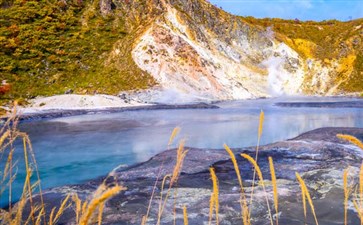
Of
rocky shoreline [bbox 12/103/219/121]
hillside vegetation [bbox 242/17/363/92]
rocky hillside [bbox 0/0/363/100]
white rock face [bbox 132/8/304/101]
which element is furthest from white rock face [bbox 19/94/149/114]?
hillside vegetation [bbox 242/17/363/92]

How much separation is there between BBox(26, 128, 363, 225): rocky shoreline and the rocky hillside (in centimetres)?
3262

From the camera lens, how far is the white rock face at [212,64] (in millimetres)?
50906

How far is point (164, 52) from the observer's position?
5300 centimetres

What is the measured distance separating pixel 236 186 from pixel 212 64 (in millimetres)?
45275

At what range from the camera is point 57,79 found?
47750 mm

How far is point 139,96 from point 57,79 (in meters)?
9.57

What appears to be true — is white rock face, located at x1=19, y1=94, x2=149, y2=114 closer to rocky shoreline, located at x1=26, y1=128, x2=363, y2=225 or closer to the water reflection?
the water reflection

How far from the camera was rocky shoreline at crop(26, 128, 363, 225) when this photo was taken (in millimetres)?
8422

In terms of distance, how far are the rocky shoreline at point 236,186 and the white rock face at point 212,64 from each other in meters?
32.6

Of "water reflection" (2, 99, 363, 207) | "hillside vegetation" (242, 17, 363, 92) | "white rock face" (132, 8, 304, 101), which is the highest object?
"hillside vegetation" (242, 17, 363, 92)

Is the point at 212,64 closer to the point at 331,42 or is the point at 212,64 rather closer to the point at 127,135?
the point at 331,42

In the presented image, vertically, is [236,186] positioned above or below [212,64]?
below

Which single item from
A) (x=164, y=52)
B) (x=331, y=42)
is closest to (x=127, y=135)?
(x=164, y=52)

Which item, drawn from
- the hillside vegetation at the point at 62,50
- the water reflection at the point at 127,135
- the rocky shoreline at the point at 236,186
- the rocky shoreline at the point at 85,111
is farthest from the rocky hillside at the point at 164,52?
the rocky shoreline at the point at 236,186
